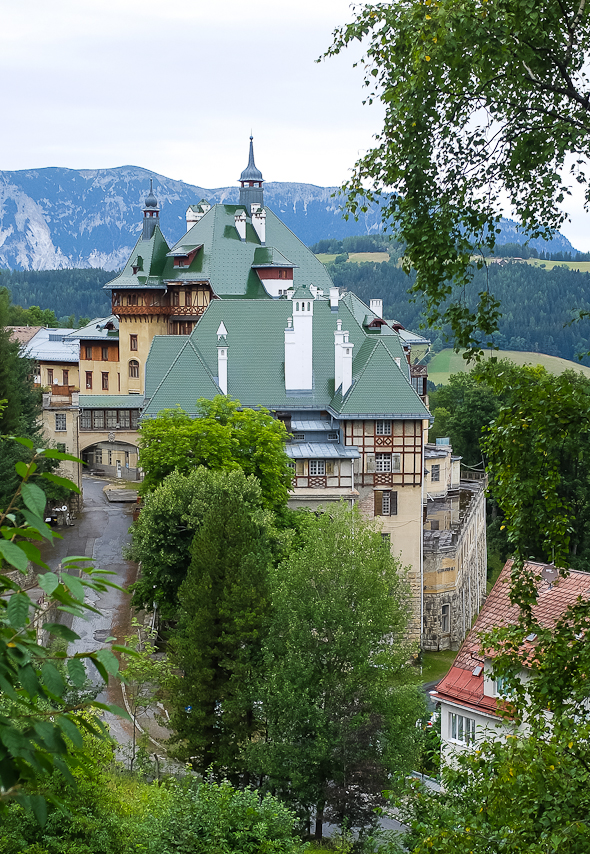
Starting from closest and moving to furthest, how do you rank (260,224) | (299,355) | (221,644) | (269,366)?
(221,644)
(299,355)
(269,366)
(260,224)

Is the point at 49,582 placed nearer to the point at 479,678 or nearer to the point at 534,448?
the point at 534,448

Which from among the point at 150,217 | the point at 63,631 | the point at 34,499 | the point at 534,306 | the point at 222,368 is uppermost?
the point at 150,217

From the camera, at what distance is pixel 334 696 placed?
26016mm

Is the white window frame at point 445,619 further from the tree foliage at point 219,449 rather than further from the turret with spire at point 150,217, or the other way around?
the turret with spire at point 150,217

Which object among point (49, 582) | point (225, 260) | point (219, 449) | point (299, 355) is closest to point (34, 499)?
point (49, 582)

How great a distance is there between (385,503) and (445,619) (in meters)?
7.27

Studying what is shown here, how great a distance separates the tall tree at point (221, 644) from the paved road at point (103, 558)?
2427 mm

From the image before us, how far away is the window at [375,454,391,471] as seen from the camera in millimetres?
49312

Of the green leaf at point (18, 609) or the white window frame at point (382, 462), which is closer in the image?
the green leaf at point (18, 609)

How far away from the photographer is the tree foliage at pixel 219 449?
41312mm

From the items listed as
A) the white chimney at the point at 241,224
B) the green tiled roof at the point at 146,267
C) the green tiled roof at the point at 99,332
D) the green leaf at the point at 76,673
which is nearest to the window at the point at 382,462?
the green tiled roof at the point at 146,267

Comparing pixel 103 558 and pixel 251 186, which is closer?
pixel 103 558

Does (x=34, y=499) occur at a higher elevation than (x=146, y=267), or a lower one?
lower

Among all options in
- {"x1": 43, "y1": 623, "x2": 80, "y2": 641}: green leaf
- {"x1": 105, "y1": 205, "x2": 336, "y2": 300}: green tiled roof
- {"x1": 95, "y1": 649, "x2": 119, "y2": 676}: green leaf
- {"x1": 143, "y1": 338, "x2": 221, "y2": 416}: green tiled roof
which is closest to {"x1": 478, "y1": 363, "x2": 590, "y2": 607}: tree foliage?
{"x1": 95, "y1": 649, "x2": 119, "y2": 676}: green leaf
